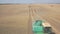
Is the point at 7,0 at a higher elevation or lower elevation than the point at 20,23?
higher

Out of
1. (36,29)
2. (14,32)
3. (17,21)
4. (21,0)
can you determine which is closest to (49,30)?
(36,29)

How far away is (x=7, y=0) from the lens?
2627 millimetres

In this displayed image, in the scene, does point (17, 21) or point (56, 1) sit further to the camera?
point (56, 1)

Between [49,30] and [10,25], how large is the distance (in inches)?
14.1

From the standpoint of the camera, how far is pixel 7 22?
115cm

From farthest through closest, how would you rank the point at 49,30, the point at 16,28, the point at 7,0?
the point at 7,0, the point at 16,28, the point at 49,30

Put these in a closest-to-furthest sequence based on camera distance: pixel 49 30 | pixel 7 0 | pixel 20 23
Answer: pixel 49 30
pixel 20 23
pixel 7 0

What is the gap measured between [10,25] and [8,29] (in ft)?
0.31

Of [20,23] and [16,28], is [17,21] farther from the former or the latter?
[16,28]

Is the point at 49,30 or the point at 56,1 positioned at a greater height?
the point at 56,1

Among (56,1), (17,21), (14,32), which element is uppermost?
(56,1)

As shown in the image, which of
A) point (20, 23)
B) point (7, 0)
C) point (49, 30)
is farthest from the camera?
point (7, 0)

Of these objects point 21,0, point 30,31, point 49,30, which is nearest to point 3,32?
point 30,31

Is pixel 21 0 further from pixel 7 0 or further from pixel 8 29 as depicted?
pixel 8 29
